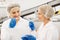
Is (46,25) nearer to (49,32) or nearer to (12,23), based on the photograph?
(49,32)

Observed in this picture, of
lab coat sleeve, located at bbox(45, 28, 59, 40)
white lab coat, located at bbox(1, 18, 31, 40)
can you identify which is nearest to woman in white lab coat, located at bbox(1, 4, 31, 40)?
white lab coat, located at bbox(1, 18, 31, 40)

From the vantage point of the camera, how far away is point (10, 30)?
2.02 metres

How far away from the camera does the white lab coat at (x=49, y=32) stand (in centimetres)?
179

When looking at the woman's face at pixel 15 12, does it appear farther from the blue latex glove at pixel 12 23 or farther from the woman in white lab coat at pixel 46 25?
the woman in white lab coat at pixel 46 25

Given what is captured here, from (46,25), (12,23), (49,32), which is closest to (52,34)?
(49,32)

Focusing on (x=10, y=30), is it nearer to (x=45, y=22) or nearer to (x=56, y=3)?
(x=45, y=22)

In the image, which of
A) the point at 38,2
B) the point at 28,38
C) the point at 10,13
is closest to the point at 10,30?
the point at 10,13

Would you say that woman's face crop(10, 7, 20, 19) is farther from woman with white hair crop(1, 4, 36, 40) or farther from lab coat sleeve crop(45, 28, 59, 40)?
lab coat sleeve crop(45, 28, 59, 40)

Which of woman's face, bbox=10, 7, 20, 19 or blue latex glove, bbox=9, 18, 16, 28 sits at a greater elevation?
woman's face, bbox=10, 7, 20, 19

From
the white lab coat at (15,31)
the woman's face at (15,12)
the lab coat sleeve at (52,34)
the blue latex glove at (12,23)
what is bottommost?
the lab coat sleeve at (52,34)

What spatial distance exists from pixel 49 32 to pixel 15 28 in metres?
0.49

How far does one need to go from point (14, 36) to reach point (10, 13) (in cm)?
31

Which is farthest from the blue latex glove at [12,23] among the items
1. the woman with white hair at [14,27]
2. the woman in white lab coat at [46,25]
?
the woman in white lab coat at [46,25]

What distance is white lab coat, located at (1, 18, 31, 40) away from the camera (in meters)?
2.00
